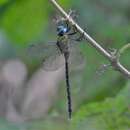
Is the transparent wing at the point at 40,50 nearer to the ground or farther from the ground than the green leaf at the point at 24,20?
nearer to the ground

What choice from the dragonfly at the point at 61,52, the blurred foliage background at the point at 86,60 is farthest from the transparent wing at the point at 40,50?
the blurred foliage background at the point at 86,60

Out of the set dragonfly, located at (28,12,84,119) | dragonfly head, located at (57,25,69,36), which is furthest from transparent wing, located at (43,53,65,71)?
dragonfly head, located at (57,25,69,36)

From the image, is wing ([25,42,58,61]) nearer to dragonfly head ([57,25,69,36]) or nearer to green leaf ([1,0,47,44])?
dragonfly head ([57,25,69,36])

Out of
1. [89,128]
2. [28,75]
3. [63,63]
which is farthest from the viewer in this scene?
[28,75]

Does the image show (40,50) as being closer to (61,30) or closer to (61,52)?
(61,52)

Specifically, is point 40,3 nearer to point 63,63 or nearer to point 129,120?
point 63,63

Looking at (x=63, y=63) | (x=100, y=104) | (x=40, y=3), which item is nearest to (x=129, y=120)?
(x=100, y=104)

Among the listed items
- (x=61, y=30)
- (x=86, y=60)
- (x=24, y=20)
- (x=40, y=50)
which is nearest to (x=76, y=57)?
(x=40, y=50)

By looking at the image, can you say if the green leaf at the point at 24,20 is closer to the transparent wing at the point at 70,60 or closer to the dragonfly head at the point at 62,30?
the transparent wing at the point at 70,60
